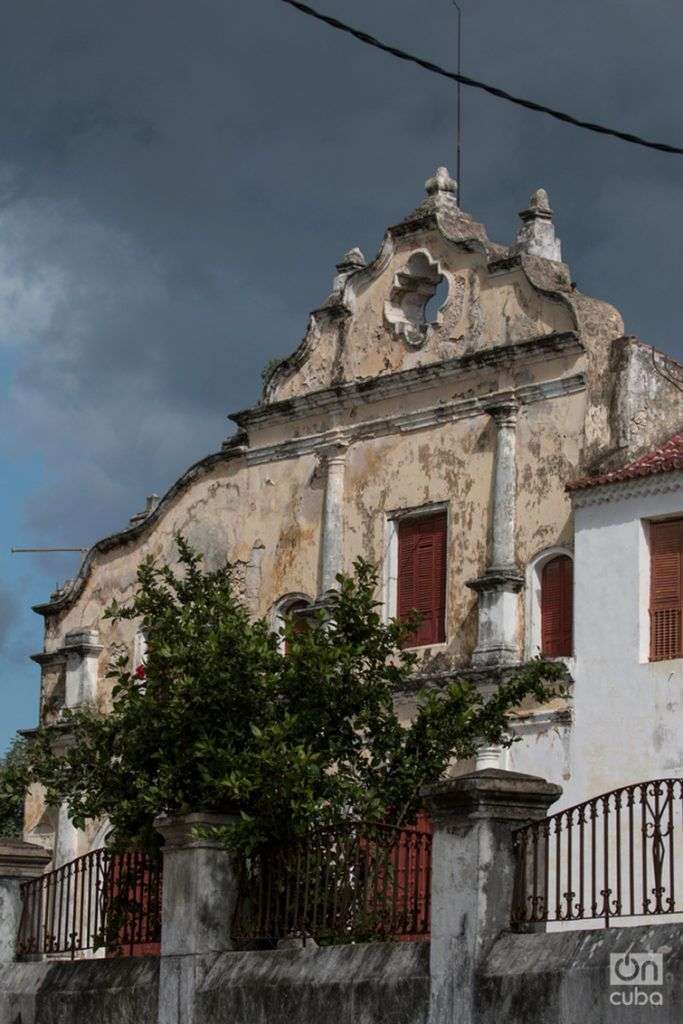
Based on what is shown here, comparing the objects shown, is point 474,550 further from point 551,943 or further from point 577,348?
point 551,943

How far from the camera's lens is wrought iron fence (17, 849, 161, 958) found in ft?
55.0

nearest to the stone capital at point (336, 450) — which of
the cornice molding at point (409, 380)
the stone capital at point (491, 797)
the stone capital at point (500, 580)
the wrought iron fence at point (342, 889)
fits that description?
the cornice molding at point (409, 380)

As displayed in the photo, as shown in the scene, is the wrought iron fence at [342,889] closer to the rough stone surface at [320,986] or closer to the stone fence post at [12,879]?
the rough stone surface at [320,986]

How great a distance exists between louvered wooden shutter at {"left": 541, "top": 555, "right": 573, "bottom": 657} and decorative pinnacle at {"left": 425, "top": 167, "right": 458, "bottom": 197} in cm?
536

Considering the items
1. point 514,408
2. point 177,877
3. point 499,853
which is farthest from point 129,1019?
point 514,408

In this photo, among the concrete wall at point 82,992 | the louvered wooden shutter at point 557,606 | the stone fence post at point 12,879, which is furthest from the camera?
the louvered wooden shutter at point 557,606

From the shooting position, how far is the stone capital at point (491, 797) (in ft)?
43.5

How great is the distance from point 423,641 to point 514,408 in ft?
9.89

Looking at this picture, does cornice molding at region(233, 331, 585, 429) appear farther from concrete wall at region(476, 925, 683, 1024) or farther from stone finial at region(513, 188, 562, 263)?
concrete wall at region(476, 925, 683, 1024)

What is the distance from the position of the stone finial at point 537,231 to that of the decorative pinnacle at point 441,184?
4.75 ft

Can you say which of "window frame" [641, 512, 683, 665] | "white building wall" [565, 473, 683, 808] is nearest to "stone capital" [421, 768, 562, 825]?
"white building wall" [565, 473, 683, 808]

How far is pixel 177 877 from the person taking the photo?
15.9 metres

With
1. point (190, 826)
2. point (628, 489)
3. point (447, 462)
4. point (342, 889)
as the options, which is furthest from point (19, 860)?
point (447, 462)

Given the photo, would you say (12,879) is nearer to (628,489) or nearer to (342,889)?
(342,889)
